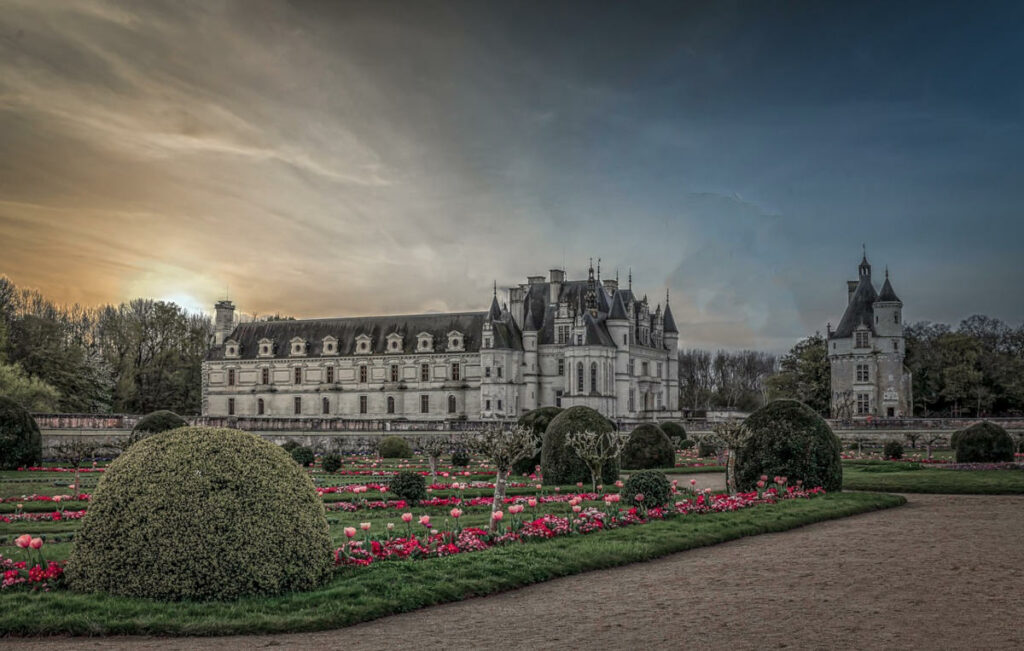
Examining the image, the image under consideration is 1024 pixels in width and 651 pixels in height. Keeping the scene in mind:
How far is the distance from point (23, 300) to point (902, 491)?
6305cm

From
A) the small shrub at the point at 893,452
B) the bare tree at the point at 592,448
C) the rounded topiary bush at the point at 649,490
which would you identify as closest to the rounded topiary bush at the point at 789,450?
the bare tree at the point at 592,448

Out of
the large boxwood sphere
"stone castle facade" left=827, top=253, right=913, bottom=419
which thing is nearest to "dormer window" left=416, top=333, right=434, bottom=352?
"stone castle facade" left=827, top=253, right=913, bottom=419

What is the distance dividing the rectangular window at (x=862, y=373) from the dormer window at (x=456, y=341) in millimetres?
25860

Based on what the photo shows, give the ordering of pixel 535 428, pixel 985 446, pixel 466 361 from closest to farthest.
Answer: pixel 535 428 → pixel 985 446 → pixel 466 361

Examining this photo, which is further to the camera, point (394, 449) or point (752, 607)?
point (394, 449)

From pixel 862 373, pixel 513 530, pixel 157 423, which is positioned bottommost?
pixel 513 530

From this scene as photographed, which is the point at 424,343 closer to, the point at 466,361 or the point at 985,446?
the point at 466,361

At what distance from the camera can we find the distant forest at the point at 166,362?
5309 cm

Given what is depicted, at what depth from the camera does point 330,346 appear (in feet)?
220

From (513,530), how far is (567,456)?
888cm

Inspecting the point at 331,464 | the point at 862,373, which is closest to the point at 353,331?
the point at 862,373

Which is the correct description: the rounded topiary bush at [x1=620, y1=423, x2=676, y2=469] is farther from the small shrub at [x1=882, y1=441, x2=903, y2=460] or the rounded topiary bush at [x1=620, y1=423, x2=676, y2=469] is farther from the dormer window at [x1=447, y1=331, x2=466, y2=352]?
the dormer window at [x1=447, y1=331, x2=466, y2=352]

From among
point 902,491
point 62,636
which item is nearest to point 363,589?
point 62,636

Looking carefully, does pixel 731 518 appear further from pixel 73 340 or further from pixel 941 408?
pixel 73 340
